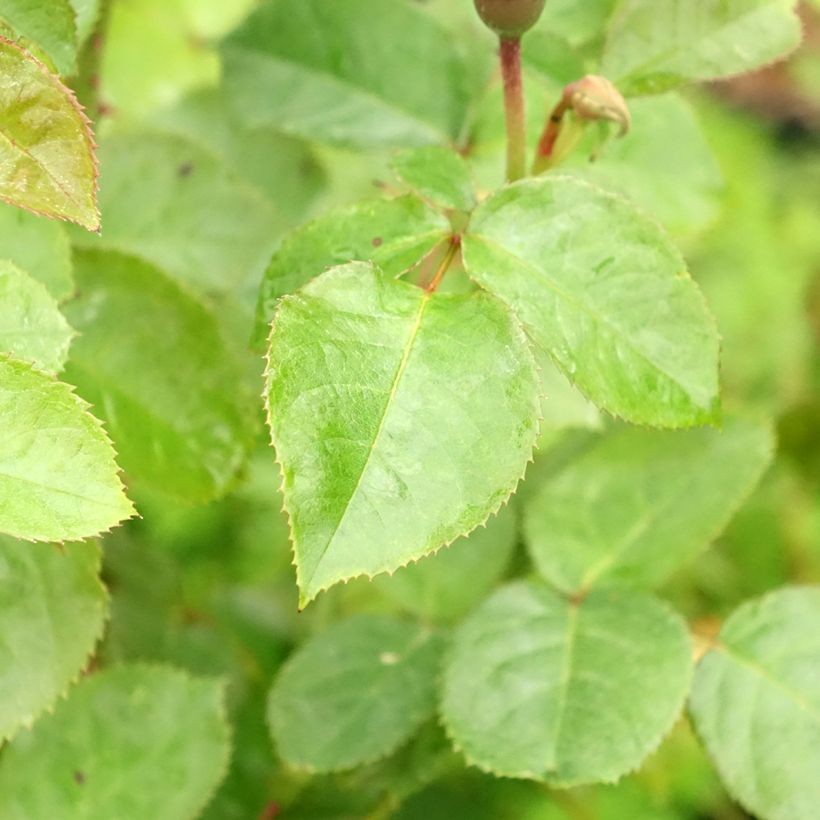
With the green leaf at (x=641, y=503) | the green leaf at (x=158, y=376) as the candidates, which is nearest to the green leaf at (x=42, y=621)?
the green leaf at (x=158, y=376)

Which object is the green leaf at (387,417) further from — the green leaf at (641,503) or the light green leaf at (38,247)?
the green leaf at (641,503)

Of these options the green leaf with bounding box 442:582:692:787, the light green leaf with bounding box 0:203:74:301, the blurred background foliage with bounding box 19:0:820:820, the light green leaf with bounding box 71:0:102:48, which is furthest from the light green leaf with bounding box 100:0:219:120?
the green leaf with bounding box 442:582:692:787

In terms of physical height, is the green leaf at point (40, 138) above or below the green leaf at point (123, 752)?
above

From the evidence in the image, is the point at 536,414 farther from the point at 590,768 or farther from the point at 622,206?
the point at 590,768

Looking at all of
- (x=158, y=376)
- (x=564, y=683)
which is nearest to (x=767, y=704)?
(x=564, y=683)

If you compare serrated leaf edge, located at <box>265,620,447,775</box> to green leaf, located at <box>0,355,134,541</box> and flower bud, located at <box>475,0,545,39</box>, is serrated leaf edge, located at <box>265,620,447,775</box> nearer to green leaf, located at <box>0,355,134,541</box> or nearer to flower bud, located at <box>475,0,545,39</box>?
green leaf, located at <box>0,355,134,541</box>

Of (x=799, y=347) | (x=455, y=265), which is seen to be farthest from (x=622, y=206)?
(x=799, y=347)

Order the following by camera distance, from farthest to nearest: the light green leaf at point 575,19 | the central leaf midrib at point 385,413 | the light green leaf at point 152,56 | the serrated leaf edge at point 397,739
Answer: the light green leaf at point 152,56 < the light green leaf at point 575,19 < the serrated leaf edge at point 397,739 < the central leaf midrib at point 385,413
